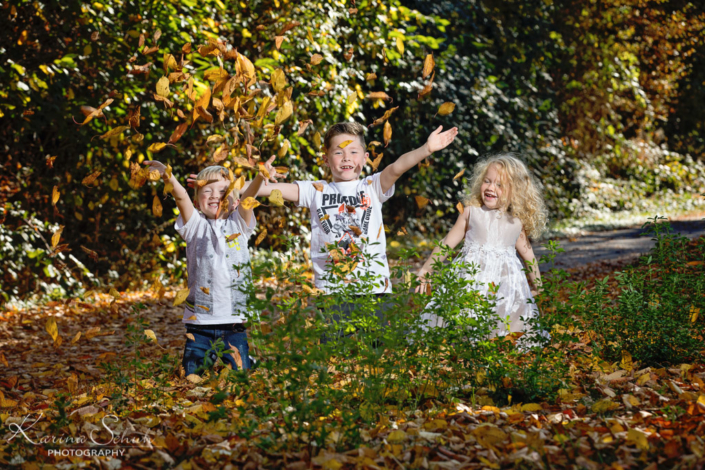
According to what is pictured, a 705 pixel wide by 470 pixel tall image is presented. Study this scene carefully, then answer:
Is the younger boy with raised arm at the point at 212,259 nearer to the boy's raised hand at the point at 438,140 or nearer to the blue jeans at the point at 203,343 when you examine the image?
the blue jeans at the point at 203,343

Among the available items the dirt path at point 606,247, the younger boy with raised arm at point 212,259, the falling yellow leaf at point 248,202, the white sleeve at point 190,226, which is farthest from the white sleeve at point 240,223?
the dirt path at point 606,247

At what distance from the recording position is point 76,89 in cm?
652

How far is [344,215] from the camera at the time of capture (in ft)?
12.8

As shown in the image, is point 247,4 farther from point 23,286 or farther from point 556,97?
point 556,97

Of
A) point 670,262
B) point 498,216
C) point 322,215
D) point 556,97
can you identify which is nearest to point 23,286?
point 322,215

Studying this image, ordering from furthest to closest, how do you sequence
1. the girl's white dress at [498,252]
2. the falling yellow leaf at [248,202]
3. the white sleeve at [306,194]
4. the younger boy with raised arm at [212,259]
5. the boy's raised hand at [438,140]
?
the girl's white dress at [498,252] < the white sleeve at [306,194] < the boy's raised hand at [438,140] < the younger boy with raised arm at [212,259] < the falling yellow leaf at [248,202]

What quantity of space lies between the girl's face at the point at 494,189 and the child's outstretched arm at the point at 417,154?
619 mm

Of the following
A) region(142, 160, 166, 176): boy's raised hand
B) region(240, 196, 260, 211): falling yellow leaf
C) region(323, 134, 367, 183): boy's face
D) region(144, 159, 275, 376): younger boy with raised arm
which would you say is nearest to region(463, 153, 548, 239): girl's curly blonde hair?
region(323, 134, 367, 183): boy's face

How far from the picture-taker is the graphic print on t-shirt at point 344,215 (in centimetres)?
385

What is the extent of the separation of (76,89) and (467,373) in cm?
507

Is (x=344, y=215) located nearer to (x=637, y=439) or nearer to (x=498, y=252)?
(x=498, y=252)

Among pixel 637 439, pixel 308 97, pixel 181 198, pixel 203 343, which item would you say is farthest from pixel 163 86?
pixel 308 97

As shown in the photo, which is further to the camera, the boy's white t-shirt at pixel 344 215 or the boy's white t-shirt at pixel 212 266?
the boy's white t-shirt at pixel 344 215

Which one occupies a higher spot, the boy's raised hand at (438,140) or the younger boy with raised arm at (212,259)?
the boy's raised hand at (438,140)
